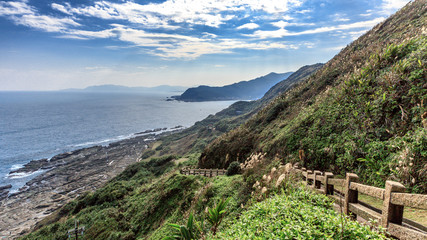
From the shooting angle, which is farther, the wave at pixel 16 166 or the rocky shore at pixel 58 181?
the wave at pixel 16 166

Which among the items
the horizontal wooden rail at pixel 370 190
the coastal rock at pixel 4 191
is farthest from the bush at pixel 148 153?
the horizontal wooden rail at pixel 370 190

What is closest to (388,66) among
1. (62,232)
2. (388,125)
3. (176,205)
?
(388,125)

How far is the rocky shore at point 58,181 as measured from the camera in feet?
104

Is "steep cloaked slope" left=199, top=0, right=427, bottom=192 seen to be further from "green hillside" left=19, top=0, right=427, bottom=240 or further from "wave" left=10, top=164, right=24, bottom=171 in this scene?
"wave" left=10, top=164, right=24, bottom=171

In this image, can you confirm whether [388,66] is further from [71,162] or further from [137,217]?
[71,162]

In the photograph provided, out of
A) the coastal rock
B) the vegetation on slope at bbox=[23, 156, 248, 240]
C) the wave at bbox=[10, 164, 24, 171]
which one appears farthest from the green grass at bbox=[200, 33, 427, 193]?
the wave at bbox=[10, 164, 24, 171]

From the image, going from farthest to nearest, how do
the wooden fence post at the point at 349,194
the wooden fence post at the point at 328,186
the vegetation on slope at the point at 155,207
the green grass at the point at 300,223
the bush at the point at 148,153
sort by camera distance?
the bush at the point at 148,153 < the vegetation on slope at the point at 155,207 < the wooden fence post at the point at 328,186 < the wooden fence post at the point at 349,194 < the green grass at the point at 300,223

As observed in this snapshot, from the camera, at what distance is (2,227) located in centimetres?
2923

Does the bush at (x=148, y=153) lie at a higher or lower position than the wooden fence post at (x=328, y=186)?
lower

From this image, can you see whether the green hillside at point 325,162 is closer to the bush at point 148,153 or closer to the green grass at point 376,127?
the green grass at point 376,127

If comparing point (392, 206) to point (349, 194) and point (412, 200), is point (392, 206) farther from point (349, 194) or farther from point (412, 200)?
point (349, 194)

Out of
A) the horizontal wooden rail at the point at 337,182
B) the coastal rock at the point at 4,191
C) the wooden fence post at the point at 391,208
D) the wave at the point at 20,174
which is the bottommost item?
the coastal rock at the point at 4,191

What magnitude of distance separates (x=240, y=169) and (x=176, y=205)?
486 cm

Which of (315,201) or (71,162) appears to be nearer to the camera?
(315,201)
